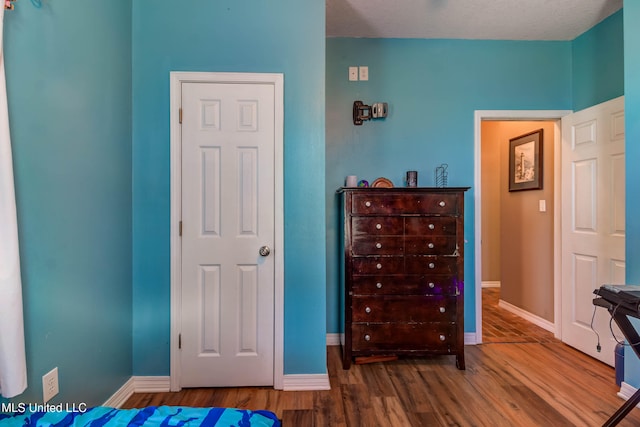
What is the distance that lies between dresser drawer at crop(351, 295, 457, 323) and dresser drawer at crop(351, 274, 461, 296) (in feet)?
0.12

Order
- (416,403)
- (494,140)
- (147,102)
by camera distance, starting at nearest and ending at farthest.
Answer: (416,403)
(147,102)
(494,140)

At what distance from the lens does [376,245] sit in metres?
2.46

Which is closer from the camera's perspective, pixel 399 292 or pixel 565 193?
pixel 399 292

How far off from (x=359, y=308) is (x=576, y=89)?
2.85 m

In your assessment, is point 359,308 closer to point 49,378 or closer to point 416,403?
point 416,403

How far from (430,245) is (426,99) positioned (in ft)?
4.71

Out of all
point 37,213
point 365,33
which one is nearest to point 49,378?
point 37,213

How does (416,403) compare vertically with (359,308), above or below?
below

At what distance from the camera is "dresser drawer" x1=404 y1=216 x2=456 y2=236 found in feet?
8.10

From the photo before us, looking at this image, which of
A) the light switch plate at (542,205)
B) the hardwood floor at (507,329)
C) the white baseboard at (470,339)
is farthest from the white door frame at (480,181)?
the light switch plate at (542,205)

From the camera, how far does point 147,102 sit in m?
2.20

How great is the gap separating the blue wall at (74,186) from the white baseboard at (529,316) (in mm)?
3773

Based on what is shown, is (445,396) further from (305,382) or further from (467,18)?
(467,18)

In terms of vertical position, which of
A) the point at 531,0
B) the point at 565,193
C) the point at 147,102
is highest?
the point at 531,0
